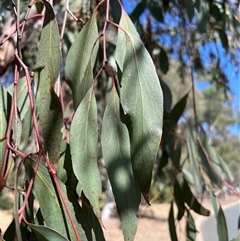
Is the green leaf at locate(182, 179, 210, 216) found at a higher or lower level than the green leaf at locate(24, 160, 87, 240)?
lower

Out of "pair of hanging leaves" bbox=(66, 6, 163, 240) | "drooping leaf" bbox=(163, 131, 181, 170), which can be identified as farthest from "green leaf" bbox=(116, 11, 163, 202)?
"drooping leaf" bbox=(163, 131, 181, 170)

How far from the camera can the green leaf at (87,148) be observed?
83 centimetres

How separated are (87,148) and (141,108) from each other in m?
0.12

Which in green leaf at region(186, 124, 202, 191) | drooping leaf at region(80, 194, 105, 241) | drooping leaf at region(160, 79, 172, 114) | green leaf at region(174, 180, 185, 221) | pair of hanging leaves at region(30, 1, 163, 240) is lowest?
green leaf at region(174, 180, 185, 221)

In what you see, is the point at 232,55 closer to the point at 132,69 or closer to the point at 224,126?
the point at 132,69

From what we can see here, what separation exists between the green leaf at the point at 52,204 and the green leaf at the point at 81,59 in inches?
7.4

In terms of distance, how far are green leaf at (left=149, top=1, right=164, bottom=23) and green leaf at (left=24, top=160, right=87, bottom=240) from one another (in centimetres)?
133

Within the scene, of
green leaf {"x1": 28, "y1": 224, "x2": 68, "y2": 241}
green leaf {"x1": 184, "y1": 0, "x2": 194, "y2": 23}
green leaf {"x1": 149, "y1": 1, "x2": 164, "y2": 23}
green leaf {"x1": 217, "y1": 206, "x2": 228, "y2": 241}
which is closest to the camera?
green leaf {"x1": 28, "y1": 224, "x2": 68, "y2": 241}

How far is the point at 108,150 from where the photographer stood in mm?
883

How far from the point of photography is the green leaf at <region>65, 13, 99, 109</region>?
3.20 ft

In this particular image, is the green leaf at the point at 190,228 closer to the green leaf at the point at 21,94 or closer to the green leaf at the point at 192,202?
the green leaf at the point at 192,202

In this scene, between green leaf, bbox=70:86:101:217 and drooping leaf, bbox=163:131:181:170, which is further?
drooping leaf, bbox=163:131:181:170

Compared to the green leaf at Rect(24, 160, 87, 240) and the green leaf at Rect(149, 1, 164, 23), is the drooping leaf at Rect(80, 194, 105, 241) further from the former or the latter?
the green leaf at Rect(149, 1, 164, 23)

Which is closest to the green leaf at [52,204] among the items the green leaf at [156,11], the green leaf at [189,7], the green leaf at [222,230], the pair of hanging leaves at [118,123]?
the pair of hanging leaves at [118,123]
